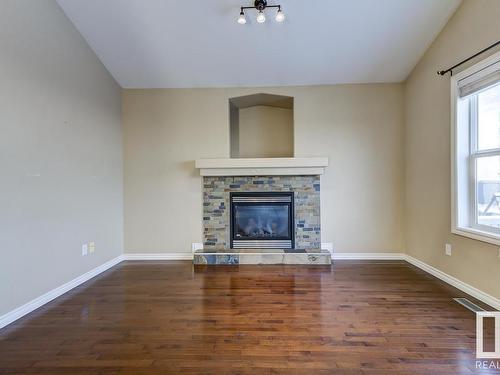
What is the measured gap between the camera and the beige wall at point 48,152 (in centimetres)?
235

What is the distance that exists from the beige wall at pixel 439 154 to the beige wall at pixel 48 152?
424 centimetres

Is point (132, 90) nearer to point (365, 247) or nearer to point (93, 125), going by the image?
point (93, 125)

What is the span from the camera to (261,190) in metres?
4.19

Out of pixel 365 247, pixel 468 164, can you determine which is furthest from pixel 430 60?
pixel 365 247

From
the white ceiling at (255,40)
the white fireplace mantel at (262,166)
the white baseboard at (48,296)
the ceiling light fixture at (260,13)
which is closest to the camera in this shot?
the white baseboard at (48,296)

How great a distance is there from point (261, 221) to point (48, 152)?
2810 millimetres

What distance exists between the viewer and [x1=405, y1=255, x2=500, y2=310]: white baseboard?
98.3 inches

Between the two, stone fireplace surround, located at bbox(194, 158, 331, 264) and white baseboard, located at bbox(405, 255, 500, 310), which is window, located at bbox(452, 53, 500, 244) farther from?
stone fireplace surround, located at bbox(194, 158, 331, 264)

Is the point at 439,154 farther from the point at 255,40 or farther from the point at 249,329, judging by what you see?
the point at 249,329

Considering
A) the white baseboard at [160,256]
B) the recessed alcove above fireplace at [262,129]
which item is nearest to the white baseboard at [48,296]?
the white baseboard at [160,256]

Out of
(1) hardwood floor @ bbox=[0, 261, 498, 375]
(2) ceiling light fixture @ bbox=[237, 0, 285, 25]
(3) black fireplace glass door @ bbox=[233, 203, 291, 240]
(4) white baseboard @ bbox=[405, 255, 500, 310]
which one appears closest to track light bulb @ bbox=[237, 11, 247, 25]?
(2) ceiling light fixture @ bbox=[237, 0, 285, 25]

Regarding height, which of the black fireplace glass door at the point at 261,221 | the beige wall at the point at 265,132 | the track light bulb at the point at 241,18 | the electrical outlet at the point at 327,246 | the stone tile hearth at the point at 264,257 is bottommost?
the stone tile hearth at the point at 264,257

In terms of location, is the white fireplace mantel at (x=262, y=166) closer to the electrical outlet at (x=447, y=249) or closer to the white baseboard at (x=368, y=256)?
the white baseboard at (x=368, y=256)

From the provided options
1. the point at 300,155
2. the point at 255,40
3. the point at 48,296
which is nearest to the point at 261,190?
the point at 300,155
